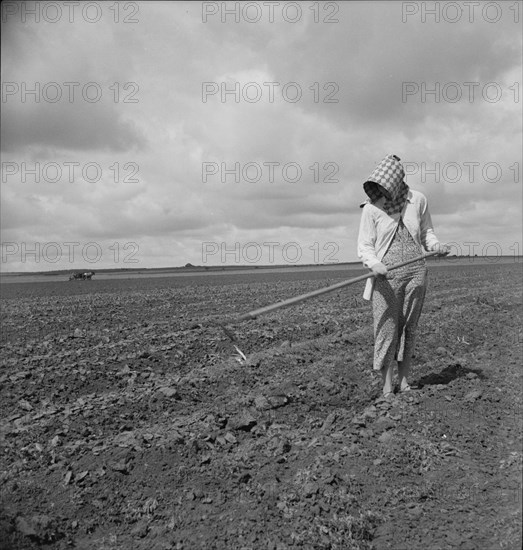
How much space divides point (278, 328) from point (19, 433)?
17.5ft

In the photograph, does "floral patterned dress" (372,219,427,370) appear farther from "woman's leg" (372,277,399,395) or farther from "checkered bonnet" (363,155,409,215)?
"checkered bonnet" (363,155,409,215)

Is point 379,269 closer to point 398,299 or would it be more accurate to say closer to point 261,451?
point 398,299

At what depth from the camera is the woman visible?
4918 mm

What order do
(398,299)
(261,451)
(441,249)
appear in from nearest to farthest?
1. (261,451)
2. (441,249)
3. (398,299)

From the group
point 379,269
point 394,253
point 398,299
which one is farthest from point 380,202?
point 398,299

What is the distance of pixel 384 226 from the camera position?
495 cm

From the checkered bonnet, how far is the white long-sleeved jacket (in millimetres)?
112

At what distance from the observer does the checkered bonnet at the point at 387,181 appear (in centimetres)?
468

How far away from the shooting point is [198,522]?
3.53 metres

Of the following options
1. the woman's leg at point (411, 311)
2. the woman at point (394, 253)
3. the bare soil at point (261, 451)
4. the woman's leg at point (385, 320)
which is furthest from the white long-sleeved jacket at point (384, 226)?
the bare soil at point (261, 451)

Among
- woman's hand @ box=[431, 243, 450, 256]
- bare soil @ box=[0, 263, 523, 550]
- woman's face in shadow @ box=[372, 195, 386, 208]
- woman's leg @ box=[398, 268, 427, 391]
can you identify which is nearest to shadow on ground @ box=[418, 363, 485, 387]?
bare soil @ box=[0, 263, 523, 550]

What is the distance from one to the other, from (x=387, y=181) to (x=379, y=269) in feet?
2.17

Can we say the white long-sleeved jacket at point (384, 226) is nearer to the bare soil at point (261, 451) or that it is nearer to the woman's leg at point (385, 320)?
the woman's leg at point (385, 320)

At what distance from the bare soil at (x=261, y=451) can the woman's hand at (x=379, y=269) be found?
1073mm
